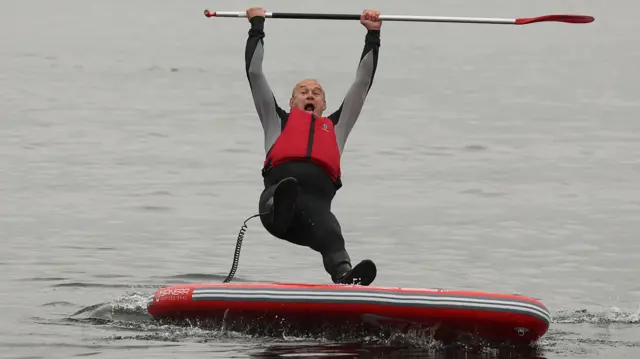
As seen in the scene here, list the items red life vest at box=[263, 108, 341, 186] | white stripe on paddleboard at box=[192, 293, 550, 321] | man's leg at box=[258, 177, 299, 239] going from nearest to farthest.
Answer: white stripe on paddleboard at box=[192, 293, 550, 321] → man's leg at box=[258, 177, 299, 239] → red life vest at box=[263, 108, 341, 186]

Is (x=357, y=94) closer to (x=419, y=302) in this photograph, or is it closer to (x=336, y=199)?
(x=419, y=302)

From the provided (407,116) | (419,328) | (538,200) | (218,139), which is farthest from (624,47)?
(419,328)

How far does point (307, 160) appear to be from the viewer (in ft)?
31.2

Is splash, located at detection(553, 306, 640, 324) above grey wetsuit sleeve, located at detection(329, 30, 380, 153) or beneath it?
beneath

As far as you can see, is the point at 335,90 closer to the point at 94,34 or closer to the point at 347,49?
the point at 347,49

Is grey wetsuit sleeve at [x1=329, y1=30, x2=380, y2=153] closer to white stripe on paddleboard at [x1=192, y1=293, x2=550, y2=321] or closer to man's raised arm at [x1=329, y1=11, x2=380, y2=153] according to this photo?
man's raised arm at [x1=329, y1=11, x2=380, y2=153]

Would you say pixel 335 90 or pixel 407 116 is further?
pixel 335 90

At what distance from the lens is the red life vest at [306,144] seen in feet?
31.1

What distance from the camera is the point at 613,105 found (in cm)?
2405

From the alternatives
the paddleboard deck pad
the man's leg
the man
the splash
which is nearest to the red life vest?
the man

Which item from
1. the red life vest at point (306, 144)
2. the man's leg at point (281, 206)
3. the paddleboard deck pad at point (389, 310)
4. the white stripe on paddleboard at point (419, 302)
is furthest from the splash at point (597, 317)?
the man's leg at point (281, 206)

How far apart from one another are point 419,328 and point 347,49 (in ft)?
84.2

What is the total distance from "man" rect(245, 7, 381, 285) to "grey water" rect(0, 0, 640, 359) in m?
0.75

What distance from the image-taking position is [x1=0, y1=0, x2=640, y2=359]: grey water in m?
9.72
